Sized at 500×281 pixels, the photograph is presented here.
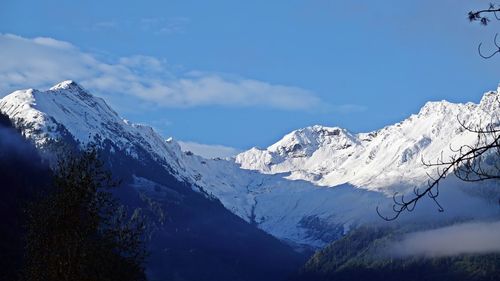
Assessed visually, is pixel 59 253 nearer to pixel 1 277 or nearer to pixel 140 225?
pixel 140 225

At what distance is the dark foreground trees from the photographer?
126 ft

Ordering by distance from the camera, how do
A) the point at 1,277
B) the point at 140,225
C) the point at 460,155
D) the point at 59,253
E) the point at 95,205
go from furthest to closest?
the point at 1,277 → the point at 140,225 → the point at 95,205 → the point at 59,253 → the point at 460,155

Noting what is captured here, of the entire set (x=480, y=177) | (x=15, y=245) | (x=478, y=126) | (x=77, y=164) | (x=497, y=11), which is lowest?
(x=480, y=177)

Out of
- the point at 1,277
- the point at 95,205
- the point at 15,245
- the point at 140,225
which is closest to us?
the point at 95,205

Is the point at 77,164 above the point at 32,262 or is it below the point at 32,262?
above

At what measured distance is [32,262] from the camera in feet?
131

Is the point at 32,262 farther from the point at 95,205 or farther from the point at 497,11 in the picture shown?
the point at 497,11

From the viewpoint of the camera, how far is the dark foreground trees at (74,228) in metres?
38.4

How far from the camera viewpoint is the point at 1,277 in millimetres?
147875

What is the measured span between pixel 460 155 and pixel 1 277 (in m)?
143

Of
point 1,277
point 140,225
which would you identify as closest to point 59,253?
point 140,225

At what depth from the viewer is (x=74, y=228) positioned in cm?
3941

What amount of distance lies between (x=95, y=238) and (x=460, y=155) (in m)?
29.5

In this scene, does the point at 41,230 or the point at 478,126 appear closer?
the point at 478,126
